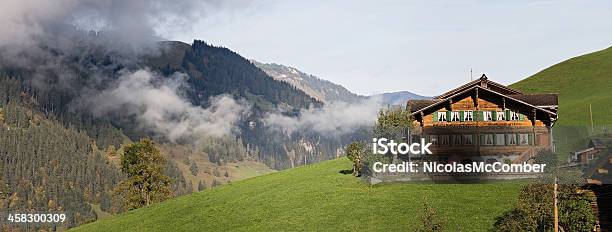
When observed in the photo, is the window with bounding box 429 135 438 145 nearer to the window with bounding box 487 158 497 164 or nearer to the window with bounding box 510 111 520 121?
the window with bounding box 487 158 497 164

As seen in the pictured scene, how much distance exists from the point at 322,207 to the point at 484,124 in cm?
2874

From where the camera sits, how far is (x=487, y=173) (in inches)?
3258

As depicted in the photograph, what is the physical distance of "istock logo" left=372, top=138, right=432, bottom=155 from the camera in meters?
90.9

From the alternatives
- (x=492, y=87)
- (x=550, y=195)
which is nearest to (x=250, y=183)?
(x=492, y=87)

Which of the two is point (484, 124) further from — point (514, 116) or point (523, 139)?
point (523, 139)

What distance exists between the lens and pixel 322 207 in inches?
3056

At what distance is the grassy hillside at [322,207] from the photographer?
224 ft

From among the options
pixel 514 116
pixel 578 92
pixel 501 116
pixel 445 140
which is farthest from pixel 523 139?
pixel 578 92

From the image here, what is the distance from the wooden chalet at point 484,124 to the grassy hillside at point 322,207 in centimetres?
1001

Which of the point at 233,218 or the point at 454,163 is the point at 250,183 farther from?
the point at 454,163

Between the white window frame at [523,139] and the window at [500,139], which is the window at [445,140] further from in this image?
the white window frame at [523,139]

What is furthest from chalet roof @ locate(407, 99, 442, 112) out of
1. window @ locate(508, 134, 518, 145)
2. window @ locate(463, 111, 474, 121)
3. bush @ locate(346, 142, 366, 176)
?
window @ locate(508, 134, 518, 145)

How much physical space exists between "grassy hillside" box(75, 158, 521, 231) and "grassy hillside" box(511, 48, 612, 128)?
48972mm

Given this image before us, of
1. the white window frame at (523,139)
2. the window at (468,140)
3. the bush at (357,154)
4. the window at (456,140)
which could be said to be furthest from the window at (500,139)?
the bush at (357,154)
